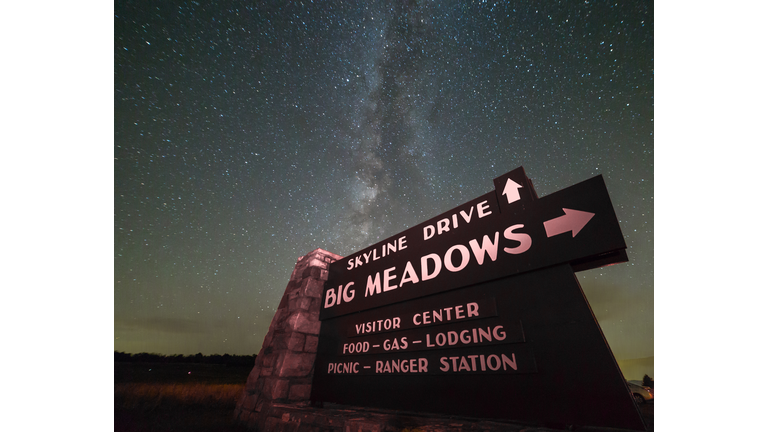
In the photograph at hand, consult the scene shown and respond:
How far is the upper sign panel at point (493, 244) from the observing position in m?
2.43

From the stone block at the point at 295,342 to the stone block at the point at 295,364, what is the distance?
3.4 inches

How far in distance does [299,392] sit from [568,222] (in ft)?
16.1

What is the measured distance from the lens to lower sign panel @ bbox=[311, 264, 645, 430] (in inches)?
81.2

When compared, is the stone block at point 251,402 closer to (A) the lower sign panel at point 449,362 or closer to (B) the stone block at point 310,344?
(B) the stone block at point 310,344

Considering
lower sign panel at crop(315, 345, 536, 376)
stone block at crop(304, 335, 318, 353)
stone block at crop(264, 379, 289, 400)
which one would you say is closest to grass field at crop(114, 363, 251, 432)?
stone block at crop(264, 379, 289, 400)

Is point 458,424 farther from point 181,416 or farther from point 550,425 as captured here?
point 181,416

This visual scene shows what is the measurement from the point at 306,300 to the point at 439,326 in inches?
125

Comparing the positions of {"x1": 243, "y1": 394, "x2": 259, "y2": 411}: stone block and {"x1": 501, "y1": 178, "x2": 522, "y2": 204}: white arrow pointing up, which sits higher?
{"x1": 501, "y1": 178, "x2": 522, "y2": 204}: white arrow pointing up

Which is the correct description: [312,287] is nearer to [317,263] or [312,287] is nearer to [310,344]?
[317,263]

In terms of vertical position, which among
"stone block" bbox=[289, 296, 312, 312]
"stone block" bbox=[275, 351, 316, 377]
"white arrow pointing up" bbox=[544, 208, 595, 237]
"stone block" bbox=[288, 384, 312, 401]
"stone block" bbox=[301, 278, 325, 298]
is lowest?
"stone block" bbox=[288, 384, 312, 401]

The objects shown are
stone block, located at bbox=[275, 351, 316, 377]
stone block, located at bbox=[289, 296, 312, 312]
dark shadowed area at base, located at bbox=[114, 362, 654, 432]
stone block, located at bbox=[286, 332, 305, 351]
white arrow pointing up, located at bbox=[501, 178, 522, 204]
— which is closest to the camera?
white arrow pointing up, located at bbox=[501, 178, 522, 204]

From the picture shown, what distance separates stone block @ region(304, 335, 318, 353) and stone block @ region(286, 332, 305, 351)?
0.08 metres

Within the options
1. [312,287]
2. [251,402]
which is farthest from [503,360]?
[251,402]

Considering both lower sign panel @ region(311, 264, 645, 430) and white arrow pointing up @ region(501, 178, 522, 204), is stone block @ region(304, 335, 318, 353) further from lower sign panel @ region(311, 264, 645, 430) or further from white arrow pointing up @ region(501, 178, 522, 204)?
white arrow pointing up @ region(501, 178, 522, 204)
